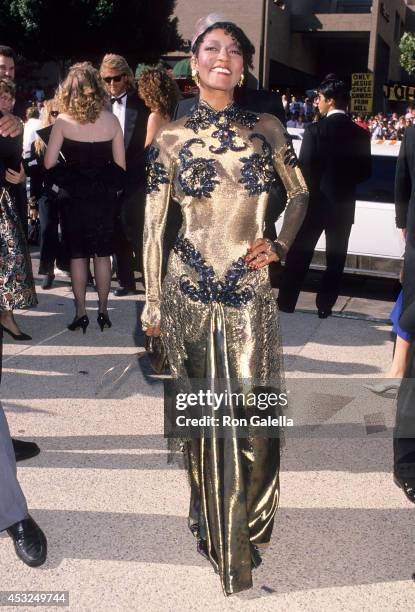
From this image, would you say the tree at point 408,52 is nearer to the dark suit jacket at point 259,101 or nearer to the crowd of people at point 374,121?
the crowd of people at point 374,121

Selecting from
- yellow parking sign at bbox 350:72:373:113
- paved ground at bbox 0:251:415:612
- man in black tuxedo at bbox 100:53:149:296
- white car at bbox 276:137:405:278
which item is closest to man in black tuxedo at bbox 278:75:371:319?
white car at bbox 276:137:405:278

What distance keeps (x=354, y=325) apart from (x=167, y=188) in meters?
4.78

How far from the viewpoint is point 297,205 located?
335 centimetres

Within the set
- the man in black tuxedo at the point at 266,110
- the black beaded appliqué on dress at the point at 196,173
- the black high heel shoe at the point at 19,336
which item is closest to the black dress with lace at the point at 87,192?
the black high heel shoe at the point at 19,336

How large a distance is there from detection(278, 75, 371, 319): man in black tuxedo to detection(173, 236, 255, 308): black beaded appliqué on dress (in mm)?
4693

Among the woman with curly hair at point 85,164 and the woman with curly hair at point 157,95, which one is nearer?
the woman with curly hair at point 85,164

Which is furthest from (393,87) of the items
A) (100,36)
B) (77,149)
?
(100,36)

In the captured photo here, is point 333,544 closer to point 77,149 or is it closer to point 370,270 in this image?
point 77,149

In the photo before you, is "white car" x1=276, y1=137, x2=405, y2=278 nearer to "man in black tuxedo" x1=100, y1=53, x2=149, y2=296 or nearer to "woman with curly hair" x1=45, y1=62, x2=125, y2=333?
"man in black tuxedo" x1=100, y1=53, x2=149, y2=296

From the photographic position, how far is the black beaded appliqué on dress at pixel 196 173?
3107mm

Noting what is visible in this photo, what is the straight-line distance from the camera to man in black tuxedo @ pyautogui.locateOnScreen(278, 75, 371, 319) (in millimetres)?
7676

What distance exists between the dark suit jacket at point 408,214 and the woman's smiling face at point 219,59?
147 centimetres

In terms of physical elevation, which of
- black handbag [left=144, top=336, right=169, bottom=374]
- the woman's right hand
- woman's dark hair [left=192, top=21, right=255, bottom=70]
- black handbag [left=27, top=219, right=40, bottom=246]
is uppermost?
woman's dark hair [left=192, top=21, right=255, bottom=70]

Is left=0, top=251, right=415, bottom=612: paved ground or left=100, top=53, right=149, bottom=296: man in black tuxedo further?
left=100, top=53, right=149, bottom=296: man in black tuxedo
